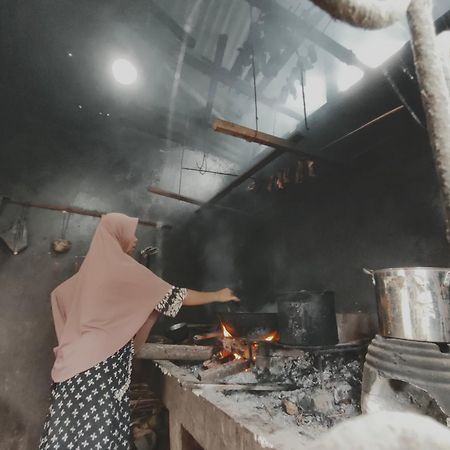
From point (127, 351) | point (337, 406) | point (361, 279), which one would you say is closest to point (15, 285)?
point (127, 351)

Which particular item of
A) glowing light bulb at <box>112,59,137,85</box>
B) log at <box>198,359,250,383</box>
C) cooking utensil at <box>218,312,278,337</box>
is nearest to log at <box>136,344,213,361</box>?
cooking utensil at <box>218,312,278,337</box>

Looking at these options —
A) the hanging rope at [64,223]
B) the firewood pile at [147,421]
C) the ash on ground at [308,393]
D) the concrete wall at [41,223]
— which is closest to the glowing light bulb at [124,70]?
the concrete wall at [41,223]

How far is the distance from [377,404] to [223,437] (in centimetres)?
108

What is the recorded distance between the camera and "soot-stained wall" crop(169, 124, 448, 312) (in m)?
3.54

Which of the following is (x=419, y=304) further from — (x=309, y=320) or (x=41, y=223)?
(x=41, y=223)

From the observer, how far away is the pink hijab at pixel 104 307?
2479 millimetres

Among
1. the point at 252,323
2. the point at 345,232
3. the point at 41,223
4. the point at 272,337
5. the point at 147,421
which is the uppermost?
the point at 41,223

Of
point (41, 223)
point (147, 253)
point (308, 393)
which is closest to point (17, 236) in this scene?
point (41, 223)

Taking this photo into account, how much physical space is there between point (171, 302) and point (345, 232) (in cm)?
301

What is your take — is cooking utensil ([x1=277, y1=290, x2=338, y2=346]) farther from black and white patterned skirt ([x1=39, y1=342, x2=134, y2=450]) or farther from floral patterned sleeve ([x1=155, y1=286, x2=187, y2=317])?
black and white patterned skirt ([x1=39, y1=342, x2=134, y2=450])

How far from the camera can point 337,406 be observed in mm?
2270

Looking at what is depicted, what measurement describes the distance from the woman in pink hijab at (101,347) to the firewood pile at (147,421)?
78.8 inches

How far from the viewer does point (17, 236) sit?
16.7ft

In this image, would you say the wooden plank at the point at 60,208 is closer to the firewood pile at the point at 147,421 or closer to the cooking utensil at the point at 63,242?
the cooking utensil at the point at 63,242
